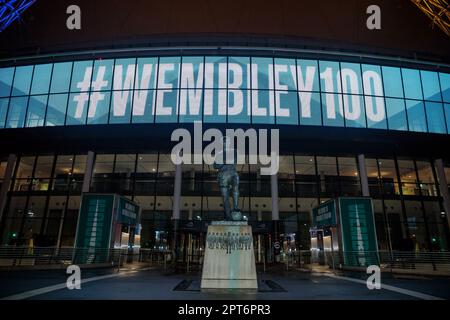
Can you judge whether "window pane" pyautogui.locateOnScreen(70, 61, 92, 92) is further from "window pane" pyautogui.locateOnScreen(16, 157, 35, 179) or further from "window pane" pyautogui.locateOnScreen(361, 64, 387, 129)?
"window pane" pyautogui.locateOnScreen(361, 64, 387, 129)

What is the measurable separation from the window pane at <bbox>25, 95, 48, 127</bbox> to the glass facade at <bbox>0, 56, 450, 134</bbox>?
0.29 feet

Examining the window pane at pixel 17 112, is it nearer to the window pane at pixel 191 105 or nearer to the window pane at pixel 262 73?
the window pane at pixel 191 105

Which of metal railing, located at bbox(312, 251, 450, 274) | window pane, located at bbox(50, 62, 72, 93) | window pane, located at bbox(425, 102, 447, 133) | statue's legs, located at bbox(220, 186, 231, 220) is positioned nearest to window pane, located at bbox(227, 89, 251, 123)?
metal railing, located at bbox(312, 251, 450, 274)

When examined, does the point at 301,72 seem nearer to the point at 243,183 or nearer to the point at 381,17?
the point at 381,17

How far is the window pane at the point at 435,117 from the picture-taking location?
25.5 metres

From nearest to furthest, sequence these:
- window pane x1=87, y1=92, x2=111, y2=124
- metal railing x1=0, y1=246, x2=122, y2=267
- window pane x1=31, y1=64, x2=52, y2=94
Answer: metal railing x1=0, y1=246, x2=122, y2=267, window pane x1=87, y1=92, x2=111, y2=124, window pane x1=31, y1=64, x2=52, y2=94

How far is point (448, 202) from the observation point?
24.7 m

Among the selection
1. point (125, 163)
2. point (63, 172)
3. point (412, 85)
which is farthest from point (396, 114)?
point (63, 172)

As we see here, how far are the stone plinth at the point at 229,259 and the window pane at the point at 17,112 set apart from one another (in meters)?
24.6

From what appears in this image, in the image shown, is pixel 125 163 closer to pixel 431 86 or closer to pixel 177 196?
pixel 177 196

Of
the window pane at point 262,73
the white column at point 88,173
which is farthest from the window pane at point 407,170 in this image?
the white column at point 88,173

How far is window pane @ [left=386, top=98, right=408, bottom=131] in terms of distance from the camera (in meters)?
25.0

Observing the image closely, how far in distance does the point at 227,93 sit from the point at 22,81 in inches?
737
